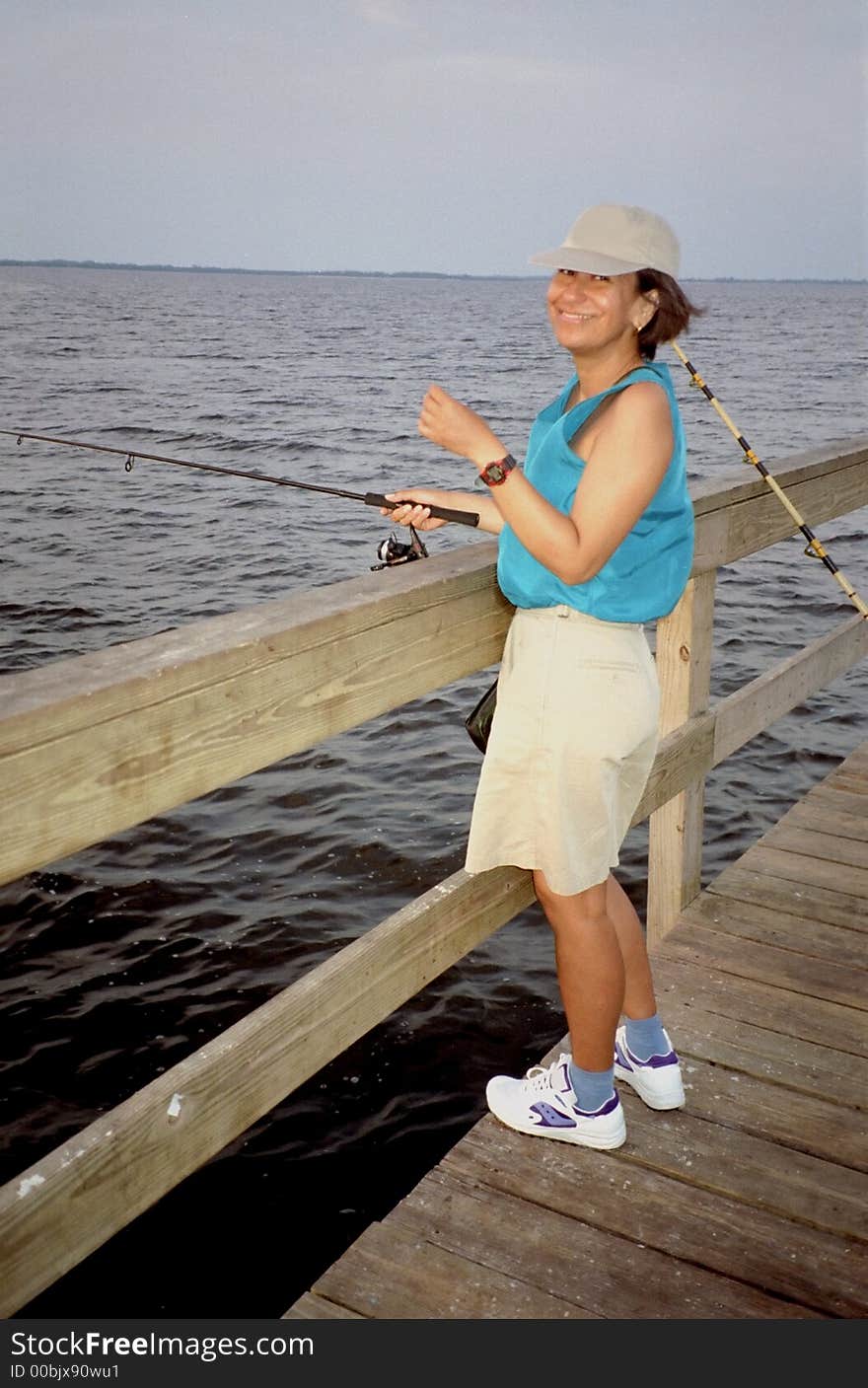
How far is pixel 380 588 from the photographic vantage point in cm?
222

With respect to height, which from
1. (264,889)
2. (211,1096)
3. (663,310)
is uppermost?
(663,310)

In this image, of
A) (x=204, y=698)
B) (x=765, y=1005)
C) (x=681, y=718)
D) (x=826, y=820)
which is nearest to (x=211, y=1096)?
(x=204, y=698)

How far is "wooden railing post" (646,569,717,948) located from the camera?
3.33m

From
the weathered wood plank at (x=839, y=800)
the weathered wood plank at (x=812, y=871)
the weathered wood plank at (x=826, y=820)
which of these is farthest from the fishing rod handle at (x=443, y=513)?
the weathered wood plank at (x=839, y=800)

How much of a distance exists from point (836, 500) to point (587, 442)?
215 cm

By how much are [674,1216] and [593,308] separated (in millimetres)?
1669

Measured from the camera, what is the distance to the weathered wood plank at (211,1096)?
1.70 metres

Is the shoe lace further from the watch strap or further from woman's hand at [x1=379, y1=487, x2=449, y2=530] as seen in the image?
the watch strap

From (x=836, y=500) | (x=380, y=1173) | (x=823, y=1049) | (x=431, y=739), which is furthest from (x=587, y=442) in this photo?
(x=431, y=739)

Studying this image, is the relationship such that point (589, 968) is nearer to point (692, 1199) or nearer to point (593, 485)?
point (692, 1199)

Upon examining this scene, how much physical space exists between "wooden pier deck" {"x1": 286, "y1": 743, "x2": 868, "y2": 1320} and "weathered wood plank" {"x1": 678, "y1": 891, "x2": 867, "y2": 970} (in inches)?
2.3

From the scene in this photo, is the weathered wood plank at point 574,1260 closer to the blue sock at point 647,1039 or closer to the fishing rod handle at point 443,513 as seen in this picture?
the blue sock at point 647,1039

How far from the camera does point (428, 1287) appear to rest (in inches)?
87.6
